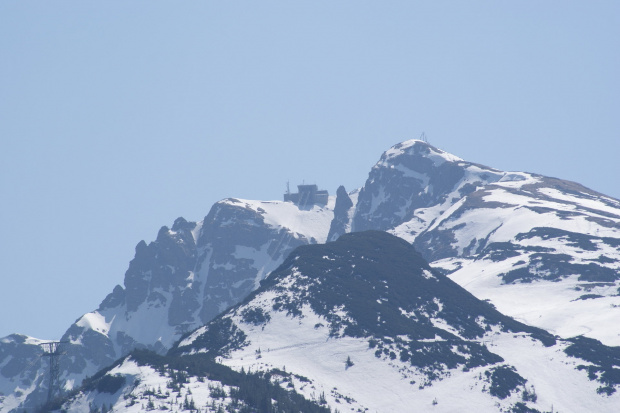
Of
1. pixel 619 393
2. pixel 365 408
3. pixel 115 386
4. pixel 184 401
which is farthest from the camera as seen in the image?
pixel 619 393

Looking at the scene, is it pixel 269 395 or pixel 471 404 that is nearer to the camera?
pixel 269 395

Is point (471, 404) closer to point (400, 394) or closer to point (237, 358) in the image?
point (400, 394)

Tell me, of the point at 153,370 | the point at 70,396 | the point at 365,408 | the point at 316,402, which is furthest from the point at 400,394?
the point at 70,396

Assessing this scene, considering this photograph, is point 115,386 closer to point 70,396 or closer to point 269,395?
point 70,396

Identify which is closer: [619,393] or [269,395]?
[269,395]

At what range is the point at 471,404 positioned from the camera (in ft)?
609

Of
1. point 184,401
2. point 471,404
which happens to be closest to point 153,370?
point 184,401

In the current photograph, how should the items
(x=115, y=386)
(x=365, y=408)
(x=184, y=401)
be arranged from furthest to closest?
1. (x=365, y=408)
2. (x=115, y=386)
3. (x=184, y=401)

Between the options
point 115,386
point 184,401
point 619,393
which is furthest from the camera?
point 619,393

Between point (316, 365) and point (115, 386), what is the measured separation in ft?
153

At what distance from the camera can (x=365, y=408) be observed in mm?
180625

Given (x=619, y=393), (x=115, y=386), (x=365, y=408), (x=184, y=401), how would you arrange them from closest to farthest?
(x=184, y=401)
(x=115, y=386)
(x=365, y=408)
(x=619, y=393)

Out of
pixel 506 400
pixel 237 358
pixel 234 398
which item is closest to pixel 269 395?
pixel 234 398

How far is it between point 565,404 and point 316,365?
157ft
